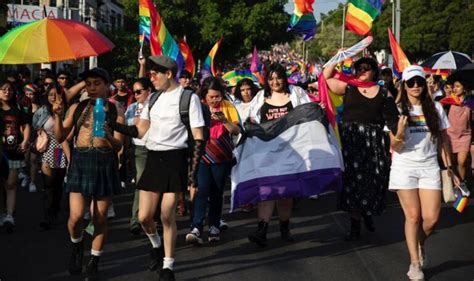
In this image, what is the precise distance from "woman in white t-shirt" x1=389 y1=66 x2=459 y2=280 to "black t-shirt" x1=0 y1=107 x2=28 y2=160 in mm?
4618

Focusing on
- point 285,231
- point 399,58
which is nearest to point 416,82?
point 285,231

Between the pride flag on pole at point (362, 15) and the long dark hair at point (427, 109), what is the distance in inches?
118

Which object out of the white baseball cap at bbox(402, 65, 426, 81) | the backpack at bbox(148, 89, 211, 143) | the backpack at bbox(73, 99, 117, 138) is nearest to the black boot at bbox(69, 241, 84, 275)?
the backpack at bbox(73, 99, 117, 138)

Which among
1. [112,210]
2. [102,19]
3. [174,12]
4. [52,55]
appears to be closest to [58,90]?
[52,55]

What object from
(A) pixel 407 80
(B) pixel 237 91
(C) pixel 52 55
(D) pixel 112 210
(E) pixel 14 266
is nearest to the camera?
(C) pixel 52 55

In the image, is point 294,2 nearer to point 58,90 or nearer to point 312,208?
point 312,208

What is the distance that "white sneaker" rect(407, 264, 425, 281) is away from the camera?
271 inches

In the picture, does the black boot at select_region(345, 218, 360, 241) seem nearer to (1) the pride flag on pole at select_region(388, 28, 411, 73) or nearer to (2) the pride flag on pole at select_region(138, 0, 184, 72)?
(1) the pride flag on pole at select_region(388, 28, 411, 73)

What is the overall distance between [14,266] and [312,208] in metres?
5.04

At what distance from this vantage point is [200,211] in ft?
28.3

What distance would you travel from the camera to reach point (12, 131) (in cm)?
959

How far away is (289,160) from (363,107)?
0.95 m

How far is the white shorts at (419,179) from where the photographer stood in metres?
6.96

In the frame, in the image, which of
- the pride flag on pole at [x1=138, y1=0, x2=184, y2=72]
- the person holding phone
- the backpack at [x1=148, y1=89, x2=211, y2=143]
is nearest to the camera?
the backpack at [x1=148, y1=89, x2=211, y2=143]
